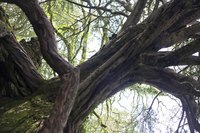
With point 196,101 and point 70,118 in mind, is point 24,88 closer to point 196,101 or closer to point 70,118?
point 70,118

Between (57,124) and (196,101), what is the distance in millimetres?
1218

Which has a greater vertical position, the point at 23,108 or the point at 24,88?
the point at 24,88

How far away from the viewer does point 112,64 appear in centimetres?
187

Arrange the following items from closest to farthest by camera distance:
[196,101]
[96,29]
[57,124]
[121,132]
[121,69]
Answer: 1. [57,124]
2. [121,69]
3. [196,101]
4. [121,132]
5. [96,29]

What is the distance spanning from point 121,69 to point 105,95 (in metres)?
0.18

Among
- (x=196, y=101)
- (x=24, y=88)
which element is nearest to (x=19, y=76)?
(x=24, y=88)

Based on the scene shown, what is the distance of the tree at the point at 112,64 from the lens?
1.69 meters

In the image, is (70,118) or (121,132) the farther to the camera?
(121,132)

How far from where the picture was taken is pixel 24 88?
2.01 metres

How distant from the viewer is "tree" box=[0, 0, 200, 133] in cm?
169

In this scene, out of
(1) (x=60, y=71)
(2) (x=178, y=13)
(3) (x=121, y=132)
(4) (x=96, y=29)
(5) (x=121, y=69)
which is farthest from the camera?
(4) (x=96, y=29)

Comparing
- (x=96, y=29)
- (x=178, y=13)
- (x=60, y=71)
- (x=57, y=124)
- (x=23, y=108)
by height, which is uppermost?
(x=96, y=29)

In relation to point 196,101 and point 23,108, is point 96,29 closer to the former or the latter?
point 196,101

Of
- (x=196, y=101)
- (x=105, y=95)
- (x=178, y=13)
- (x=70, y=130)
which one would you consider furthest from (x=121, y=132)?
(x=178, y=13)
